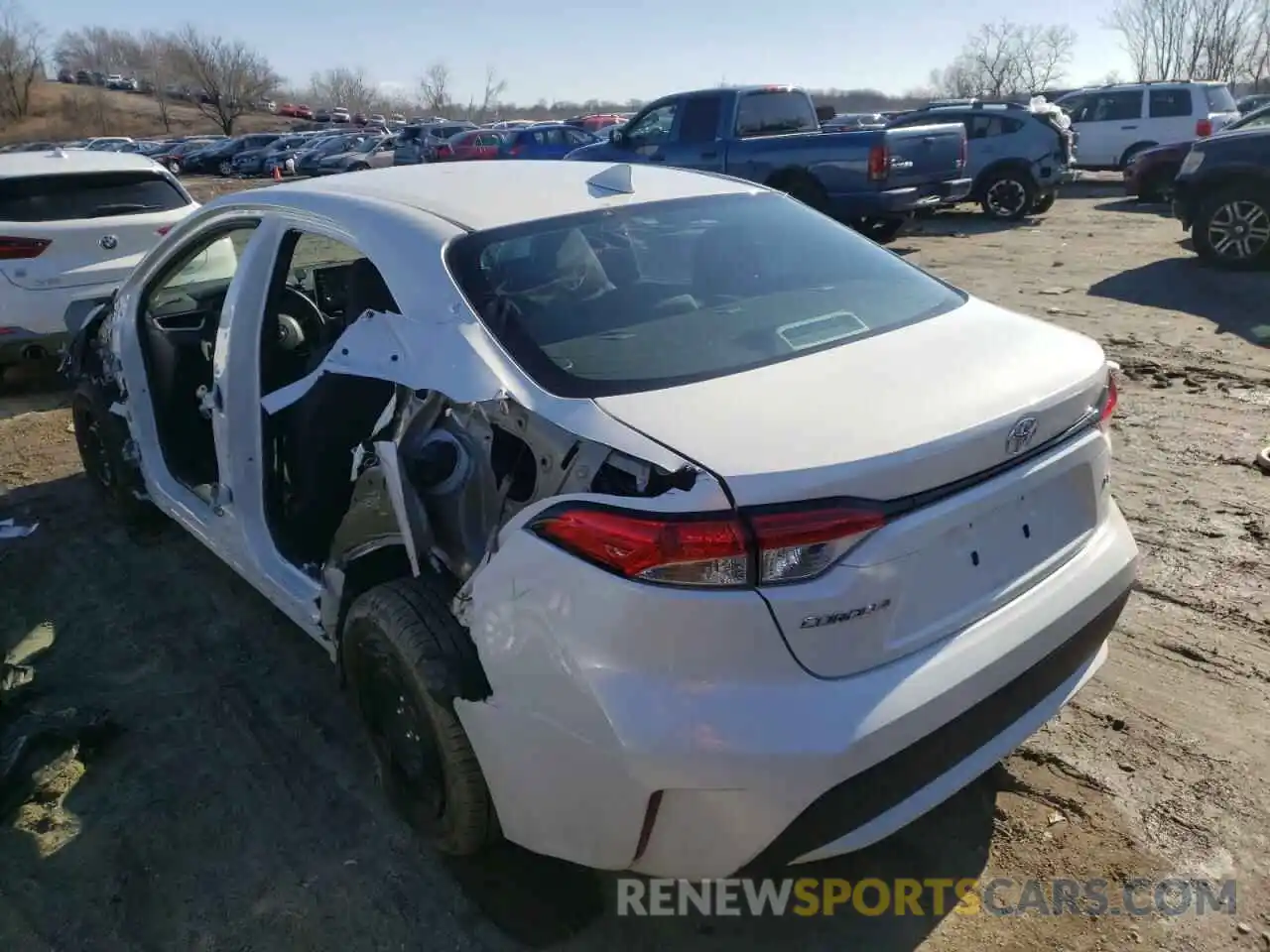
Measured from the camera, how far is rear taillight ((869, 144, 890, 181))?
36.1ft

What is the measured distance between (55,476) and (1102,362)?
5.54m

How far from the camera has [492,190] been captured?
3.04 m

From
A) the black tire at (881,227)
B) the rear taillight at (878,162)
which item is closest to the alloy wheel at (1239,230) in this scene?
the rear taillight at (878,162)

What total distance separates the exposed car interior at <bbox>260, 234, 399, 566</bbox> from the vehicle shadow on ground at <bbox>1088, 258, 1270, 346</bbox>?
22.2 feet

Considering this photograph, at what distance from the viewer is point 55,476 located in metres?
5.62

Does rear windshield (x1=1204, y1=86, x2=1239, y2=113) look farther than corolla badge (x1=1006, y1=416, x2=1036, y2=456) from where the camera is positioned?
Yes

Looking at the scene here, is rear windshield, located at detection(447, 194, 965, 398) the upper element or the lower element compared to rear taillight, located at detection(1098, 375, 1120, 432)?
upper

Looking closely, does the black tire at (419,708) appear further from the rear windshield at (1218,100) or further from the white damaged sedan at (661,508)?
the rear windshield at (1218,100)

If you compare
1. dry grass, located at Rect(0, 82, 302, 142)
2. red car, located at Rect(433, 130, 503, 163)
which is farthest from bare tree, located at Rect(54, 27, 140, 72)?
red car, located at Rect(433, 130, 503, 163)

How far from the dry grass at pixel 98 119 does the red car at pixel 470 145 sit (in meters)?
49.5

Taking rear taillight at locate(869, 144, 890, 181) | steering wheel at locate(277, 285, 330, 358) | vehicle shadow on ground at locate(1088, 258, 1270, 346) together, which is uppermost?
rear taillight at locate(869, 144, 890, 181)

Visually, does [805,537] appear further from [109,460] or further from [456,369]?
[109,460]

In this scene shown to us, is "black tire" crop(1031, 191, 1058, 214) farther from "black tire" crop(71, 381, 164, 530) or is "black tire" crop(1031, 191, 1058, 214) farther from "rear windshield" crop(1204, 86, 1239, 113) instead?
"black tire" crop(71, 381, 164, 530)

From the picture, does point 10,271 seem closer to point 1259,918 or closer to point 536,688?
point 536,688
